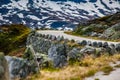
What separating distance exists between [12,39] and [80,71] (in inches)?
4438

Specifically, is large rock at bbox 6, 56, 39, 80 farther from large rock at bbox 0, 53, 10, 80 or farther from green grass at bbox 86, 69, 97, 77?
large rock at bbox 0, 53, 10, 80

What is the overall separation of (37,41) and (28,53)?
183 feet

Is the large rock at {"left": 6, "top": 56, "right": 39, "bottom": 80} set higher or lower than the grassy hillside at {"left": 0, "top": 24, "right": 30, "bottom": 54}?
higher

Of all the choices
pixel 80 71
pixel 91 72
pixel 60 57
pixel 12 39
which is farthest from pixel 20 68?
pixel 12 39

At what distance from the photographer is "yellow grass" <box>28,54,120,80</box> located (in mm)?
26458

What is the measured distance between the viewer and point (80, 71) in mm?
28297

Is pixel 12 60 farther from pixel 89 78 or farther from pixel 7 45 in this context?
pixel 7 45

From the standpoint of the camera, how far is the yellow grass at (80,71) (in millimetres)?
26458

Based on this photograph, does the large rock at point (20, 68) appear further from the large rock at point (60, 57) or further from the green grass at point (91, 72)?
the large rock at point (60, 57)

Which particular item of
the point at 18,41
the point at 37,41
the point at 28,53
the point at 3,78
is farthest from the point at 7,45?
the point at 3,78

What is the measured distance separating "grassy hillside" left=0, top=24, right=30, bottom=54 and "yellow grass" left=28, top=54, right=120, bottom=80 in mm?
89888

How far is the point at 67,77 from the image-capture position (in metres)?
26.0

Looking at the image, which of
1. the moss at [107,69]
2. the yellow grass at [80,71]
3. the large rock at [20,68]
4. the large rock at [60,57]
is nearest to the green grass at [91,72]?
the yellow grass at [80,71]

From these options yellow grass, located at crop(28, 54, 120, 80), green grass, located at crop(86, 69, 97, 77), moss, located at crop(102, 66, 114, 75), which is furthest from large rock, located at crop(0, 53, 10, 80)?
moss, located at crop(102, 66, 114, 75)
